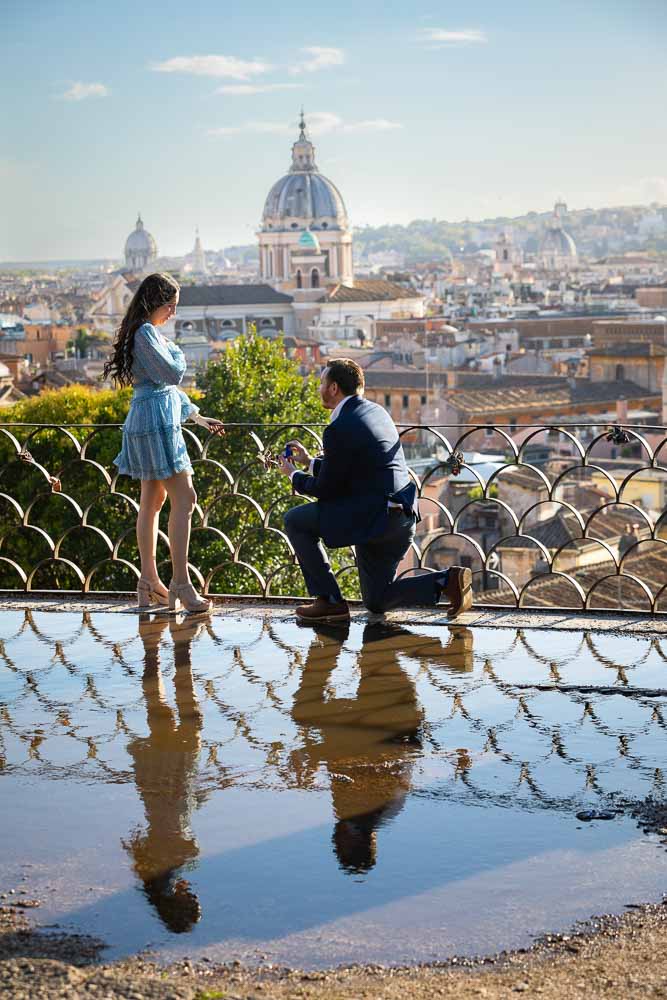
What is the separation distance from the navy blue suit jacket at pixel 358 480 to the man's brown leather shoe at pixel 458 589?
0.80 ft

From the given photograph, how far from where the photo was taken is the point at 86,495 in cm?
1242

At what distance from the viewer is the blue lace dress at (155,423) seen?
398cm

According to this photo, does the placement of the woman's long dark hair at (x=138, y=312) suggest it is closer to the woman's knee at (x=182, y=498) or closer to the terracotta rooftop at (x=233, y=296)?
the woman's knee at (x=182, y=498)

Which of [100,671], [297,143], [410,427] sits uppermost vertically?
[297,143]

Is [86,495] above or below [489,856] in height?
below

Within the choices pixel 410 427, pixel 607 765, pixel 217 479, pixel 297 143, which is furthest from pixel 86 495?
pixel 297 143

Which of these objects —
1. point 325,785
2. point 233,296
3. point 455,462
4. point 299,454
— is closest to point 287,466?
point 299,454

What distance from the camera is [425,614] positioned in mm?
4105

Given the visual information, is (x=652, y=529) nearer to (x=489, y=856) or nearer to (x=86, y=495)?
(x=489, y=856)

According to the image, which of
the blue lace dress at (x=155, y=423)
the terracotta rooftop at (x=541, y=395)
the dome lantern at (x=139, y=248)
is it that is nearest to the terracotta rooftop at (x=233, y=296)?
the terracotta rooftop at (x=541, y=395)

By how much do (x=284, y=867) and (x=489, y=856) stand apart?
1.08 ft

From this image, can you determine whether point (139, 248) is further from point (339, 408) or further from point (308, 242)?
point (339, 408)

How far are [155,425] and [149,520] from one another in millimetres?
285

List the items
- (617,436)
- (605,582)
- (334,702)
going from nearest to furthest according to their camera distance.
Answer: (334,702)
(617,436)
(605,582)
